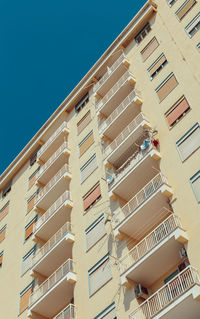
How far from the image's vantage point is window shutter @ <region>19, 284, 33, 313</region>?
24297 millimetres

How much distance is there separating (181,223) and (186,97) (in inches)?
272

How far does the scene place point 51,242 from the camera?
25.6m

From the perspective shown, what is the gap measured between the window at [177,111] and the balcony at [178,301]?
7974mm

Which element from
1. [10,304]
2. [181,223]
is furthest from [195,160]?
[10,304]

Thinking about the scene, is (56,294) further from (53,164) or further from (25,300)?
(53,164)

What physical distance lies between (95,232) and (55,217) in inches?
177

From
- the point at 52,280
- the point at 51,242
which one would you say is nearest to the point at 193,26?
the point at 51,242

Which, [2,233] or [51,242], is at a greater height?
[2,233]

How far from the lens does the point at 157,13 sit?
1197 inches

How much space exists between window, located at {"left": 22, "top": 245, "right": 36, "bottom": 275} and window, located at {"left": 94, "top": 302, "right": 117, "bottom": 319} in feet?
27.5

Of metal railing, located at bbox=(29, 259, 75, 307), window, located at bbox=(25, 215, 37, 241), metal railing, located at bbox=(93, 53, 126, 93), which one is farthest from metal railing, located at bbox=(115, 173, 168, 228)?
metal railing, located at bbox=(93, 53, 126, 93)

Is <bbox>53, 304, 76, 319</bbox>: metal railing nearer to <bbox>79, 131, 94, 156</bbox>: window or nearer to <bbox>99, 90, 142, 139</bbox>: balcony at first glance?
<bbox>99, 90, 142, 139</bbox>: balcony

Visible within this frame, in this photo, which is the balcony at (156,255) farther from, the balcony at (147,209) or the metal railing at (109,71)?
the metal railing at (109,71)

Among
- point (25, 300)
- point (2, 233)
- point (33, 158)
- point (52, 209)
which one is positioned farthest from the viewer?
point (33, 158)
